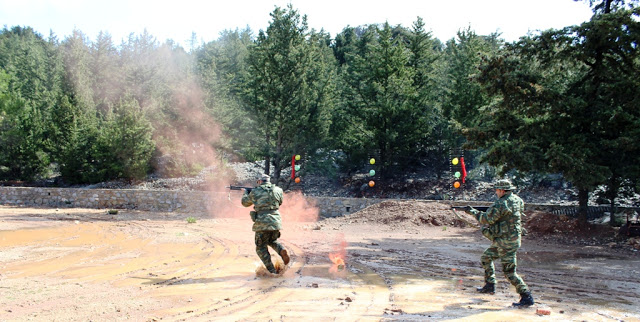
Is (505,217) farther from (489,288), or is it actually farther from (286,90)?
(286,90)

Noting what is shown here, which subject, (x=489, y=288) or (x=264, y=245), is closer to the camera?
(x=489, y=288)

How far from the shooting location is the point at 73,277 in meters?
8.70

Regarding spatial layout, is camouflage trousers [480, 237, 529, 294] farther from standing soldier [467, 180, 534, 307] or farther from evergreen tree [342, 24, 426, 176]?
evergreen tree [342, 24, 426, 176]

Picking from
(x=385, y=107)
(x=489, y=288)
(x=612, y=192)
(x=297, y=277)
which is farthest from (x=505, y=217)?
(x=385, y=107)

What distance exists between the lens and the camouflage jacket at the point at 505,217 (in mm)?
7387

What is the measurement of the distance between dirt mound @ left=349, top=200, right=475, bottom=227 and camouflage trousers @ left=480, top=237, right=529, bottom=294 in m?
10.9

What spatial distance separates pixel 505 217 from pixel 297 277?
3.89 m

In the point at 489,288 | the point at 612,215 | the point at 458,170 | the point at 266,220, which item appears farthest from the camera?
the point at 458,170

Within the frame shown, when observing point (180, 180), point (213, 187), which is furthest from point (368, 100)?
point (180, 180)

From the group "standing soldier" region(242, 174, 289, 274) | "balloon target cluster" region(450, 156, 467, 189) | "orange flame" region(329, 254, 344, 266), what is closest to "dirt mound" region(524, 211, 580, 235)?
"orange flame" region(329, 254, 344, 266)

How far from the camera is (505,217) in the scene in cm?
748

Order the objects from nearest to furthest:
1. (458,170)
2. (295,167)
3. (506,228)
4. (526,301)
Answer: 1. (526,301)
2. (506,228)
3. (295,167)
4. (458,170)

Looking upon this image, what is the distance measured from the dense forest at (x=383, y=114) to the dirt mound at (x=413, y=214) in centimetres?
293

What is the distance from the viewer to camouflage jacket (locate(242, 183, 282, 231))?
884 cm
